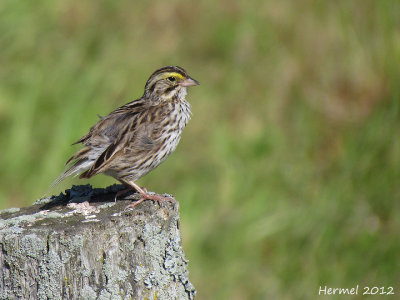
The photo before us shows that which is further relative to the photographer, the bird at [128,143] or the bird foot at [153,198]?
the bird at [128,143]

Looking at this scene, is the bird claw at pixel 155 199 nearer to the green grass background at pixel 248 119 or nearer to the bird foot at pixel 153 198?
the bird foot at pixel 153 198

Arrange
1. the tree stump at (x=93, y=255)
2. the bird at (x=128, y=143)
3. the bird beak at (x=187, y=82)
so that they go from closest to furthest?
the tree stump at (x=93, y=255) → the bird at (x=128, y=143) → the bird beak at (x=187, y=82)

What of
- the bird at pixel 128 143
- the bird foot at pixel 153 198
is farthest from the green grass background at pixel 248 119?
the bird foot at pixel 153 198

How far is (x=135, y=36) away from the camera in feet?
35.0

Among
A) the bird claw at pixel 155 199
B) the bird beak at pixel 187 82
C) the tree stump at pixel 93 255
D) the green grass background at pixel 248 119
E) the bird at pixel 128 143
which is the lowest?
the tree stump at pixel 93 255

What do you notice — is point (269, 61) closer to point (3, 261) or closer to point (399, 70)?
point (399, 70)

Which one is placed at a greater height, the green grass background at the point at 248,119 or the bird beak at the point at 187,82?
the green grass background at the point at 248,119

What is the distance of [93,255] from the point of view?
411 cm

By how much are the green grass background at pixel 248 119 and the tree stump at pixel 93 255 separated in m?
3.40

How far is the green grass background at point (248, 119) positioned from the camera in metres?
8.26

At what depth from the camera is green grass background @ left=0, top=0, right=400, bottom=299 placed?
826 cm

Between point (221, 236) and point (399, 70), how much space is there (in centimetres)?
330

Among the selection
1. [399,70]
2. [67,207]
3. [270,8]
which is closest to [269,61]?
[270,8]

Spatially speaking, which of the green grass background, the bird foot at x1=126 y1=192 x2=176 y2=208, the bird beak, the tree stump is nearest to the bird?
the bird beak
